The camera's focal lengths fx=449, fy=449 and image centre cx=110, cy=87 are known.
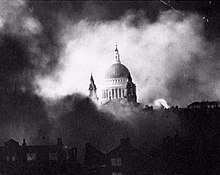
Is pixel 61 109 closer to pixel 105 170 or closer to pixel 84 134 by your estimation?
pixel 84 134

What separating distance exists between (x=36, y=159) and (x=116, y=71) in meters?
3.55

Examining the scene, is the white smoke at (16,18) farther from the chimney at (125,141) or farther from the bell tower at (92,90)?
the chimney at (125,141)

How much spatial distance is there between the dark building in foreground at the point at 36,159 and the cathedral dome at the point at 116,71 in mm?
2487

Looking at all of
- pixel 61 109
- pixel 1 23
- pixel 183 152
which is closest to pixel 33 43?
pixel 1 23

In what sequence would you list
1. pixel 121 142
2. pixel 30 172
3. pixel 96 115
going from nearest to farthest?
pixel 30 172 → pixel 121 142 → pixel 96 115

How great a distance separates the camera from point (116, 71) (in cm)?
1260

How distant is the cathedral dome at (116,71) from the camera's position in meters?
12.1

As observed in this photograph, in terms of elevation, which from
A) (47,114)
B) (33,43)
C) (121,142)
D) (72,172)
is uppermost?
(33,43)

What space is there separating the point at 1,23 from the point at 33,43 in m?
0.89

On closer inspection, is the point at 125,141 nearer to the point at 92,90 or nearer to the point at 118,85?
the point at 92,90

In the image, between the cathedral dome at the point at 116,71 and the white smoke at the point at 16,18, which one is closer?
the white smoke at the point at 16,18

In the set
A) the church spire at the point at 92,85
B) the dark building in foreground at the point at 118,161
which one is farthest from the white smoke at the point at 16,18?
the dark building in foreground at the point at 118,161

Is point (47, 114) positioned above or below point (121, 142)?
above

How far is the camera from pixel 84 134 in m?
11.4
